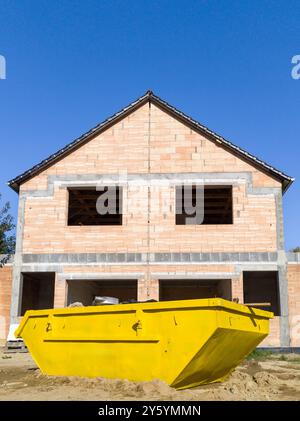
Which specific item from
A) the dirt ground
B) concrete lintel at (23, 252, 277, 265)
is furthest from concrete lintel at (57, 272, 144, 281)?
the dirt ground

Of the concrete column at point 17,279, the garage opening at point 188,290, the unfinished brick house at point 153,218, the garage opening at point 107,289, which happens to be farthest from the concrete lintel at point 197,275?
the concrete column at point 17,279

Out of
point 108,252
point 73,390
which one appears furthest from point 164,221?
point 73,390

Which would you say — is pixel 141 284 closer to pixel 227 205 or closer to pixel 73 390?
pixel 227 205

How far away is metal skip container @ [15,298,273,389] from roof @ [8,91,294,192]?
11676 millimetres

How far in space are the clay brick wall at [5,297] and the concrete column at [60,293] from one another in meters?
2.10

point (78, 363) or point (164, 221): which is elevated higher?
point (164, 221)

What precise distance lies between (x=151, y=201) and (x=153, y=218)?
2.26 feet

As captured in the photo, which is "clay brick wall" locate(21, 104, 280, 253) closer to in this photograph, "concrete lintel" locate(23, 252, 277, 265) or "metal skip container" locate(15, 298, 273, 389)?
"concrete lintel" locate(23, 252, 277, 265)

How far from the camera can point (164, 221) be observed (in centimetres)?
1842

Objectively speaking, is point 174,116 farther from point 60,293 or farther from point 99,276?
point 60,293

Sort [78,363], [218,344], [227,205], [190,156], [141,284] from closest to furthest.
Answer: [218,344]
[78,363]
[141,284]
[190,156]
[227,205]

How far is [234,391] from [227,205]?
15.7 metres

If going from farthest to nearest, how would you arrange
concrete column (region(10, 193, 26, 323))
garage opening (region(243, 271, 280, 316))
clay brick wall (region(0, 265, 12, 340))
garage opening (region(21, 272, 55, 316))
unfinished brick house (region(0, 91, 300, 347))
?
garage opening (region(243, 271, 280, 316)) < garage opening (region(21, 272, 55, 316)) < clay brick wall (region(0, 265, 12, 340)) < concrete column (region(10, 193, 26, 323)) < unfinished brick house (region(0, 91, 300, 347))

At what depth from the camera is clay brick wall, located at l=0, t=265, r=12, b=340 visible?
18500 mm
